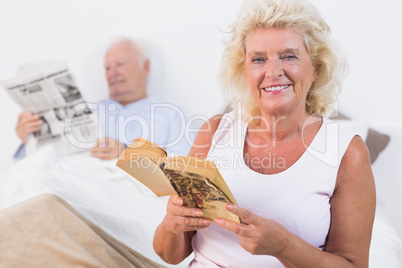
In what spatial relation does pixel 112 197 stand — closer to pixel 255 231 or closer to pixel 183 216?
pixel 183 216

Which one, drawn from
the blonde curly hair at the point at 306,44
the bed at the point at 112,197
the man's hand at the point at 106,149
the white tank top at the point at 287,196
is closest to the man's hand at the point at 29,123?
the bed at the point at 112,197

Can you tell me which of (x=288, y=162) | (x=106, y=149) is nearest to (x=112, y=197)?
(x=106, y=149)

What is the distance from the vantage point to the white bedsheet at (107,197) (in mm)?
1427

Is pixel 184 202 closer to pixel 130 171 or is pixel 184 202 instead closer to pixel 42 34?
pixel 130 171

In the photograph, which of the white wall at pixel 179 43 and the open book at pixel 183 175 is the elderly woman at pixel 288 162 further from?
the white wall at pixel 179 43

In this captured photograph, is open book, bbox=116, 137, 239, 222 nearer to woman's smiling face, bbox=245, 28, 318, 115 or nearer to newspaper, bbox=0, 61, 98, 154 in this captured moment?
woman's smiling face, bbox=245, 28, 318, 115

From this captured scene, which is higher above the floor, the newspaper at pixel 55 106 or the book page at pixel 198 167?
the book page at pixel 198 167

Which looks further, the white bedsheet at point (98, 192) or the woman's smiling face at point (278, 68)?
the white bedsheet at point (98, 192)

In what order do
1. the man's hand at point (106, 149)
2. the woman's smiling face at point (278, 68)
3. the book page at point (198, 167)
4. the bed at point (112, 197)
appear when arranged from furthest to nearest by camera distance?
→ the man's hand at point (106, 149)
the bed at point (112, 197)
the woman's smiling face at point (278, 68)
the book page at point (198, 167)

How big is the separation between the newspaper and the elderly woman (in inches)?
45.2

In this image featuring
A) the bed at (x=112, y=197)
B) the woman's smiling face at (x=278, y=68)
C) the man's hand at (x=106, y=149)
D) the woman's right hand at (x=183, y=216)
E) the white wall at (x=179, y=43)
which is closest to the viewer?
the woman's right hand at (x=183, y=216)

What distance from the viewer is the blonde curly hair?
1032 mm

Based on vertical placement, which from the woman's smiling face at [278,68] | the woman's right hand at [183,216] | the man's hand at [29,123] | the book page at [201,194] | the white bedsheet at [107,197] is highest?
the woman's smiling face at [278,68]

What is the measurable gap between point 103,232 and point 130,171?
1.64 ft
